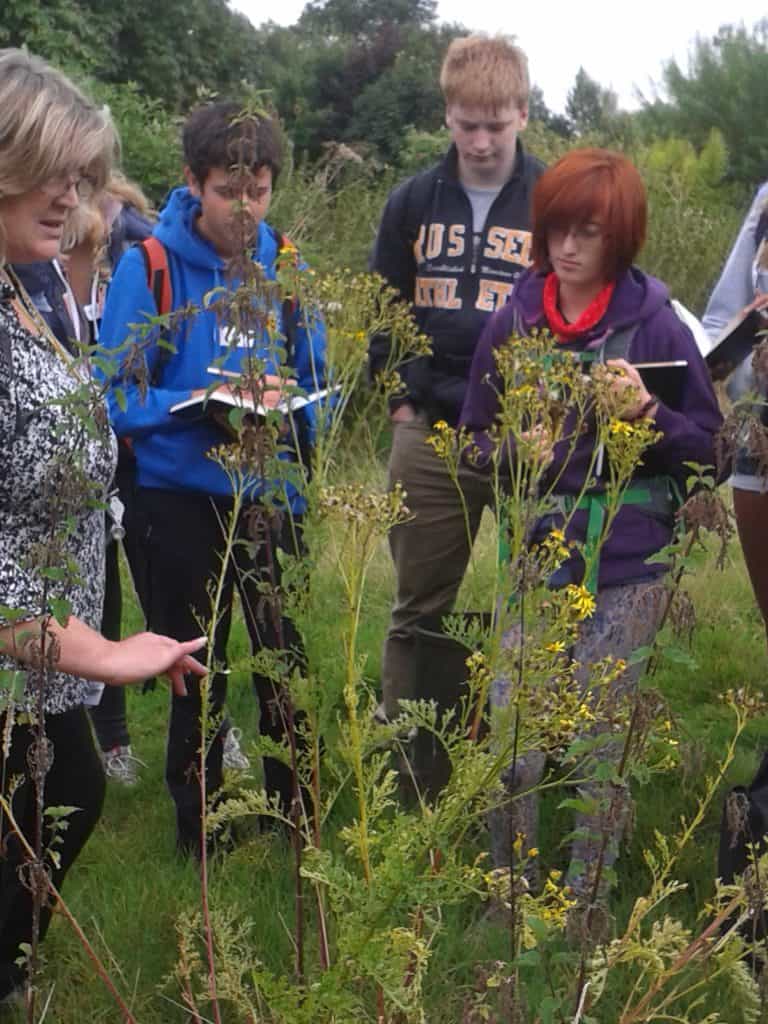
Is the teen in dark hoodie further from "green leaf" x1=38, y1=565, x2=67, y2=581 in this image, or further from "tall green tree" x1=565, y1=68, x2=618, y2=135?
"tall green tree" x1=565, y1=68, x2=618, y2=135

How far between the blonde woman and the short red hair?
1.20 metres

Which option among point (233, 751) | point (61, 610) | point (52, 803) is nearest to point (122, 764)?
point (233, 751)

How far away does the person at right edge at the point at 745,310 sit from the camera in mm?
3740

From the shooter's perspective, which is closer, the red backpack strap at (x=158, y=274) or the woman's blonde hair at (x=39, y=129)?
the woman's blonde hair at (x=39, y=129)

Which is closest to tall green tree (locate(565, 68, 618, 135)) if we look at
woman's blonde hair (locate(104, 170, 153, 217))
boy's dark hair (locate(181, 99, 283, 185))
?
woman's blonde hair (locate(104, 170, 153, 217))

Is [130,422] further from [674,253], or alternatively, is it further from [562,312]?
[674,253]

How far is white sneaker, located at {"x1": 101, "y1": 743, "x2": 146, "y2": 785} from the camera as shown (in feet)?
15.3

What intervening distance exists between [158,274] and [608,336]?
4.05ft

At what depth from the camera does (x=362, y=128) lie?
85.9ft

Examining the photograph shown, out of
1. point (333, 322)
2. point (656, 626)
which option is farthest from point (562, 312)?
point (656, 626)

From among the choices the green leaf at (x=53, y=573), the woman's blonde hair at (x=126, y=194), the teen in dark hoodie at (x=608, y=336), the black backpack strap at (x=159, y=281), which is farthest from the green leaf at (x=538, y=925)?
the woman's blonde hair at (x=126, y=194)

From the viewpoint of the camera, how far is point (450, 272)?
4.47 m

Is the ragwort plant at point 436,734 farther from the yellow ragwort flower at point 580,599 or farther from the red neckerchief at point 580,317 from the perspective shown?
the red neckerchief at point 580,317

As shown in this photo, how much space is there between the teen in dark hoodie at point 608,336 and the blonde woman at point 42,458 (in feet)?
3.62
